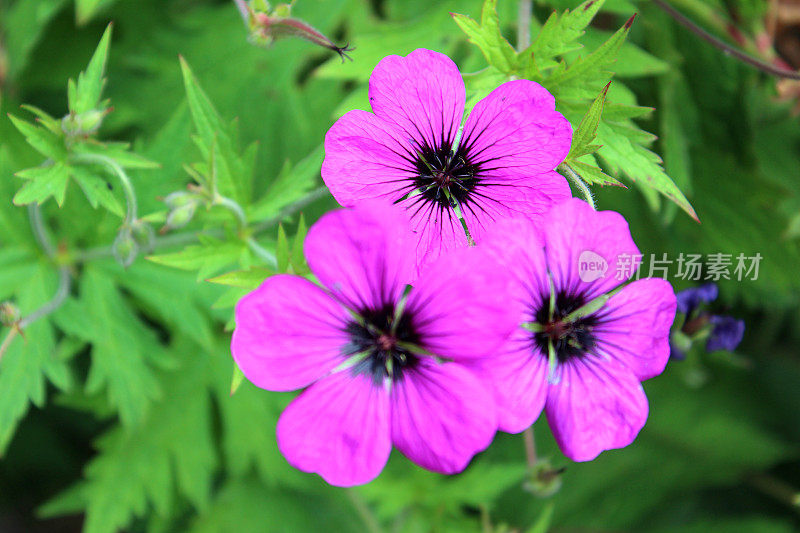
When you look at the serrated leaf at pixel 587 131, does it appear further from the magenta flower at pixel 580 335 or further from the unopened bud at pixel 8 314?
the unopened bud at pixel 8 314

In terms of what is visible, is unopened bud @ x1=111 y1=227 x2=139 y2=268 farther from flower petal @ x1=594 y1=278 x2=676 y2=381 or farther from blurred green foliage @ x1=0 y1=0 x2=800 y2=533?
flower petal @ x1=594 y1=278 x2=676 y2=381

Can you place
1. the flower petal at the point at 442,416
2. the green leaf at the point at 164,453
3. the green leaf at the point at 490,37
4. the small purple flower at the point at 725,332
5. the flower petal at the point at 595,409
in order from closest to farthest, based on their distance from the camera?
the flower petal at the point at 442,416 → the flower petal at the point at 595,409 → the green leaf at the point at 490,37 → the small purple flower at the point at 725,332 → the green leaf at the point at 164,453

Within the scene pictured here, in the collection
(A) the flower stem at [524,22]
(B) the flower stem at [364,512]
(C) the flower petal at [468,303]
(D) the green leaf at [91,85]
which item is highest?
(A) the flower stem at [524,22]

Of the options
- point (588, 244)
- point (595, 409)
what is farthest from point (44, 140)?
point (595, 409)

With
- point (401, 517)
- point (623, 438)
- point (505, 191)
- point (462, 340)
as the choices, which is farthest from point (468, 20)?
point (401, 517)

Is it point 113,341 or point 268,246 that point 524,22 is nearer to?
point 268,246

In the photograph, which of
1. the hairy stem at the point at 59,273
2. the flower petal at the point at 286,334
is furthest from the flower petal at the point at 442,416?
the hairy stem at the point at 59,273

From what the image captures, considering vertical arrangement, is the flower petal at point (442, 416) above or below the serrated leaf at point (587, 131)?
below
